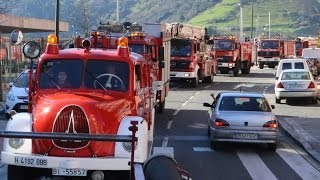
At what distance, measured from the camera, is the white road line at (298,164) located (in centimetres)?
1191

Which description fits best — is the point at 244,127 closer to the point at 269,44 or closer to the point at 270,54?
the point at 269,44

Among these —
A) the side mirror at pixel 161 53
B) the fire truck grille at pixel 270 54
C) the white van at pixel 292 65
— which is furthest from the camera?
the fire truck grille at pixel 270 54

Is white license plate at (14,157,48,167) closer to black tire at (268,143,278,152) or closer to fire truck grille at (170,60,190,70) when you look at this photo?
black tire at (268,143,278,152)

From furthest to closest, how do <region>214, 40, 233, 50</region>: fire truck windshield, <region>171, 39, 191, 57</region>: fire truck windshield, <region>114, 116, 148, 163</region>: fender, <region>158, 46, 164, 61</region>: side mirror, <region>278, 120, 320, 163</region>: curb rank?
<region>214, 40, 233, 50</region>: fire truck windshield → <region>171, 39, 191, 57</region>: fire truck windshield → <region>158, 46, 164, 61</region>: side mirror → <region>278, 120, 320, 163</region>: curb → <region>114, 116, 148, 163</region>: fender

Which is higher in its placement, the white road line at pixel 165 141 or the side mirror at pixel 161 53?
the side mirror at pixel 161 53

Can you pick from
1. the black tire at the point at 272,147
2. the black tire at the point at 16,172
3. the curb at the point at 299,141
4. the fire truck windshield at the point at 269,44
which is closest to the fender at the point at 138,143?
the black tire at the point at 16,172

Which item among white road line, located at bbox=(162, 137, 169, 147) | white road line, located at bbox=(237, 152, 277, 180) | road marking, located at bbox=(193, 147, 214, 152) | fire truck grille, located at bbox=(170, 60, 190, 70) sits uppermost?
A: fire truck grille, located at bbox=(170, 60, 190, 70)

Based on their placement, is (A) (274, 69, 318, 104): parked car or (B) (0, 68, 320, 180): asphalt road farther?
(A) (274, 69, 318, 104): parked car

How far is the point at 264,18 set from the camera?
14812 cm

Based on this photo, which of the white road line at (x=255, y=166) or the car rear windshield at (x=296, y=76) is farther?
the car rear windshield at (x=296, y=76)

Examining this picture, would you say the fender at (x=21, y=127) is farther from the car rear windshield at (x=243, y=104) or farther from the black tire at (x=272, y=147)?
the black tire at (x=272, y=147)

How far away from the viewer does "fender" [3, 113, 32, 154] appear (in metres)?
8.55

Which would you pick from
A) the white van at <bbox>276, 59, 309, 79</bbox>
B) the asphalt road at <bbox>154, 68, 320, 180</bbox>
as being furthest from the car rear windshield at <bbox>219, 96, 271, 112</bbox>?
the white van at <bbox>276, 59, 309, 79</bbox>

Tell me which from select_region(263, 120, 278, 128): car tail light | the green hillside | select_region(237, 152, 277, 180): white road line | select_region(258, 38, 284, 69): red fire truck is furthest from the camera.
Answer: the green hillside
